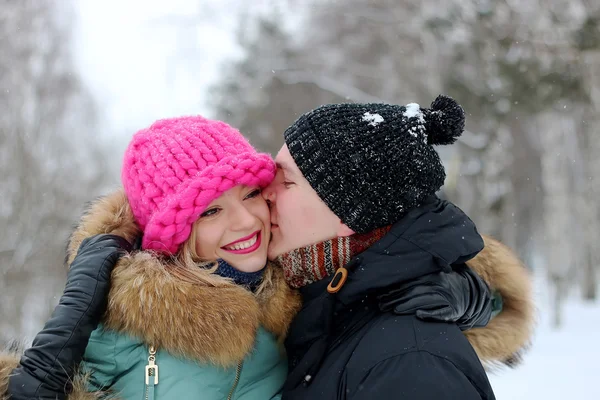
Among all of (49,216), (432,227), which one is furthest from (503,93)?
(432,227)

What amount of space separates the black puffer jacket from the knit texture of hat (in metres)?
0.10

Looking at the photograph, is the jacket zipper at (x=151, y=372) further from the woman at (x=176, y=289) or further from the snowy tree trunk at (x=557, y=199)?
the snowy tree trunk at (x=557, y=199)

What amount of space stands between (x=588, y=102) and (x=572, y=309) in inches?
331

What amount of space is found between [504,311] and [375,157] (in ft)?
3.29

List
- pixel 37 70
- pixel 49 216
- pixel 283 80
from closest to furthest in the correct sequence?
1. pixel 49 216
2. pixel 37 70
3. pixel 283 80

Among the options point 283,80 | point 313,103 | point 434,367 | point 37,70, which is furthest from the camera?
point 313,103

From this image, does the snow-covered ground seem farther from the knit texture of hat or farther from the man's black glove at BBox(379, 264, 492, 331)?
the knit texture of hat

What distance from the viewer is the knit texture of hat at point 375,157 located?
1.99 m

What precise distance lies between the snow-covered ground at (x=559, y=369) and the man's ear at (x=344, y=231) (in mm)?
5562

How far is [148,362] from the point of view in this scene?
195cm

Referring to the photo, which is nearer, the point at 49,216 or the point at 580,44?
the point at 580,44

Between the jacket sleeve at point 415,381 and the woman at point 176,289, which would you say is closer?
the jacket sleeve at point 415,381

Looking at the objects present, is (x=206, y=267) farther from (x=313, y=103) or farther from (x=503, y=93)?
(x=313, y=103)

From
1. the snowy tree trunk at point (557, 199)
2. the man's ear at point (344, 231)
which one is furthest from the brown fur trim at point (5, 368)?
the snowy tree trunk at point (557, 199)
